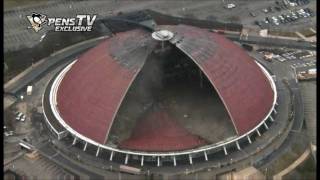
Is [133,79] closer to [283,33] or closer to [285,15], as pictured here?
[283,33]

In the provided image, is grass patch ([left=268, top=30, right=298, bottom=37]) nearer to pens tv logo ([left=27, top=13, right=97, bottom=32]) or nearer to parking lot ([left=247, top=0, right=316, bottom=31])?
parking lot ([left=247, top=0, right=316, bottom=31])

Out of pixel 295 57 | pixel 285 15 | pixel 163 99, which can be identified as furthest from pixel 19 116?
pixel 285 15

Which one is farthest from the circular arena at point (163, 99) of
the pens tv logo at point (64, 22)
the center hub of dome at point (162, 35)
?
the pens tv logo at point (64, 22)

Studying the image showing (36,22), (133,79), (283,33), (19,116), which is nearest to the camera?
(133,79)

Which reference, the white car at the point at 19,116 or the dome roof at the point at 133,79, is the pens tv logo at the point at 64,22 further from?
the white car at the point at 19,116

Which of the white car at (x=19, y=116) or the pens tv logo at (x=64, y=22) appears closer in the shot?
the white car at (x=19, y=116)

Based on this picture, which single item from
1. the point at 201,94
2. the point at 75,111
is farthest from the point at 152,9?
the point at 75,111
